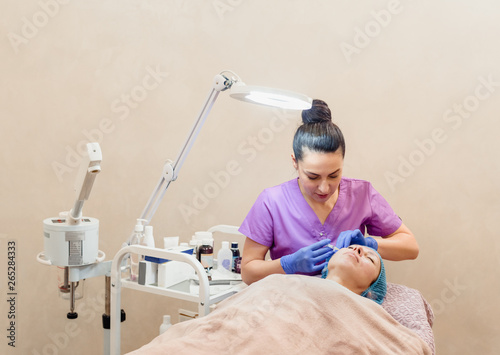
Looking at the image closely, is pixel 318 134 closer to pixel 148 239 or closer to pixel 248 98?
pixel 248 98

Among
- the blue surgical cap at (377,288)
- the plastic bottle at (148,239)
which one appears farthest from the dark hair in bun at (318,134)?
the plastic bottle at (148,239)

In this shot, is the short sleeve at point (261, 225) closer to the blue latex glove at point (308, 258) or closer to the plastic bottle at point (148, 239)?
the blue latex glove at point (308, 258)

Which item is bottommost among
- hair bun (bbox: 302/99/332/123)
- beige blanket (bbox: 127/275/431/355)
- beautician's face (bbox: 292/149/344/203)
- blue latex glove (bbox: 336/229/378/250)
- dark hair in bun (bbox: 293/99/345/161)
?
beige blanket (bbox: 127/275/431/355)

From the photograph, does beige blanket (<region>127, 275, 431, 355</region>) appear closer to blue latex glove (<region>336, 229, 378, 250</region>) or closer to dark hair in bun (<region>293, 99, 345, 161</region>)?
blue latex glove (<region>336, 229, 378, 250</region>)

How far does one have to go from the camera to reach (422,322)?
1.49m

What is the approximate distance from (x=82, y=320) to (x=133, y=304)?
0.26 meters

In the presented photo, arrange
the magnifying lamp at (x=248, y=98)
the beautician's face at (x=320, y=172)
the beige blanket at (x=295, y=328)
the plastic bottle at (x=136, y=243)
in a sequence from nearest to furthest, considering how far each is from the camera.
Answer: the beige blanket at (x=295, y=328) → the magnifying lamp at (x=248, y=98) → the beautician's face at (x=320, y=172) → the plastic bottle at (x=136, y=243)

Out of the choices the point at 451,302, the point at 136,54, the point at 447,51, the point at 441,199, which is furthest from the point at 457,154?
the point at 136,54

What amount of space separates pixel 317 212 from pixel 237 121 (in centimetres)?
74

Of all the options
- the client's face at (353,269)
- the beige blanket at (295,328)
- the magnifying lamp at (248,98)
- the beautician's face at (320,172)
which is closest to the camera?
the beige blanket at (295,328)

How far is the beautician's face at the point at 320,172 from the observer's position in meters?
1.71

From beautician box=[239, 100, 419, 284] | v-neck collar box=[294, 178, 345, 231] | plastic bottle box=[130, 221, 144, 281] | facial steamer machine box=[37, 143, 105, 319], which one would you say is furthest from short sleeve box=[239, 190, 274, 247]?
facial steamer machine box=[37, 143, 105, 319]

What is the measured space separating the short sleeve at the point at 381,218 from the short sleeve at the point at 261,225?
1.24 ft

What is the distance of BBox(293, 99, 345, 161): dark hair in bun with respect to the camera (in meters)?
1.72
